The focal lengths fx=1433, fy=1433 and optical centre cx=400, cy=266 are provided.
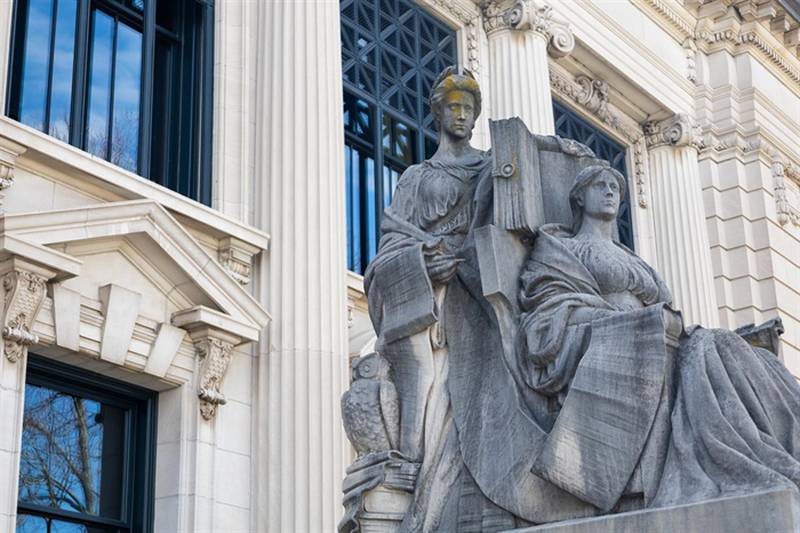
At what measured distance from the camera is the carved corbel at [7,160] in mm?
12992

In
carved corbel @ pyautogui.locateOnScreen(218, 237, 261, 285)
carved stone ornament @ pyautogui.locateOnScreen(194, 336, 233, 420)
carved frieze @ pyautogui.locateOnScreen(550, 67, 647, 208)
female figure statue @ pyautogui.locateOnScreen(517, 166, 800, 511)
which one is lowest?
female figure statue @ pyautogui.locateOnScreen(517, 166, 800, 511)

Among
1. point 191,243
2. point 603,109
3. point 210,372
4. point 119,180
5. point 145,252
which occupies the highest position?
point 603,109

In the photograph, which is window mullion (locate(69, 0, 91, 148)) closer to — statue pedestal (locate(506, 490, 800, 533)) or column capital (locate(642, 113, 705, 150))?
statue pedestal (locate(506, 490, 800, 533))

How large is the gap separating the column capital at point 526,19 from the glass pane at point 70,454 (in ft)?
33.1

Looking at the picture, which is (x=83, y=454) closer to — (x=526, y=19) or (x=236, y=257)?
(x=236, y=257)

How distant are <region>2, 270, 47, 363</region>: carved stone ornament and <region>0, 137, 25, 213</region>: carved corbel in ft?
2.43

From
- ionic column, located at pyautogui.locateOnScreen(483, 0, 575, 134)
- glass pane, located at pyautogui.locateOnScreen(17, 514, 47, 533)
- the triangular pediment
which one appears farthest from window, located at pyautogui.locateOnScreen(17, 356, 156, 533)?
ionic column, located at pyautogui.locateOnScreen(483, 0, 575, 134)

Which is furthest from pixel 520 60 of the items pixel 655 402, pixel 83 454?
pixel 655 402

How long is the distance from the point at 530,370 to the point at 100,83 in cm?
893

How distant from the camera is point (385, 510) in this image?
25.1 feet

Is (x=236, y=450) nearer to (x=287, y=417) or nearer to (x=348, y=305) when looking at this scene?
(x=287, y=417)

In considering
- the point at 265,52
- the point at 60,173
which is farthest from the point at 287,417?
the point at 265,52

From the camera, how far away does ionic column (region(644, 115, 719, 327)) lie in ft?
80.9

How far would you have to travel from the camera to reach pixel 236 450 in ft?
48.2
